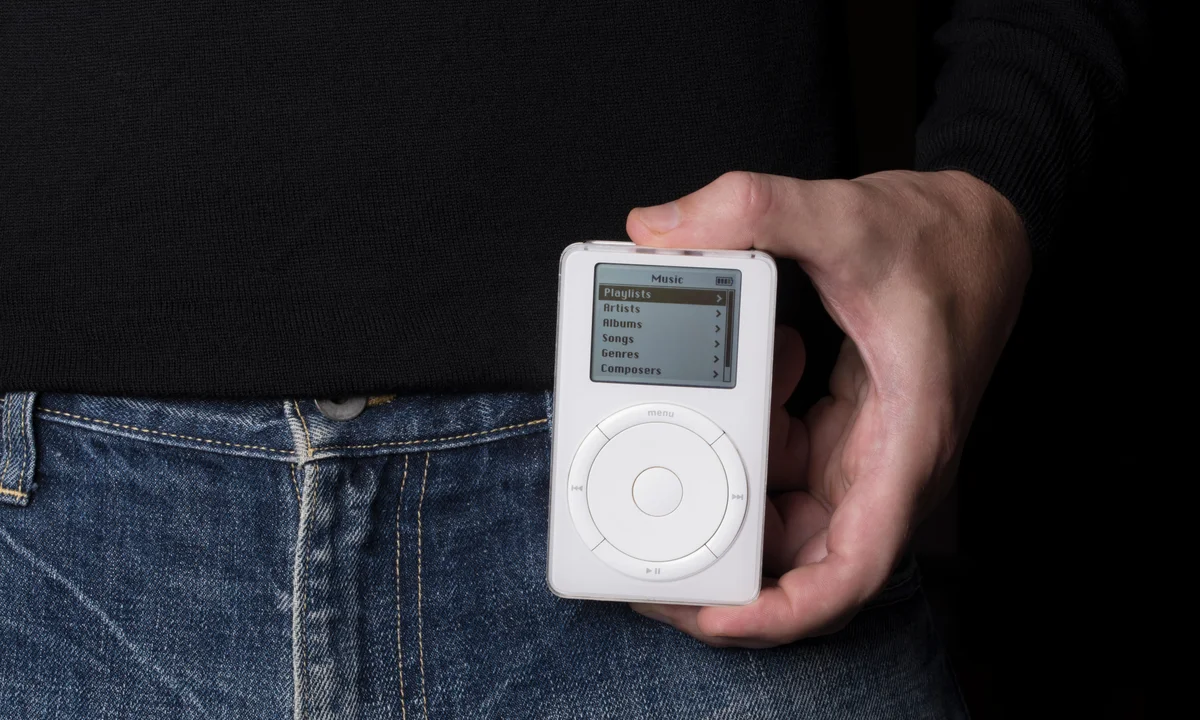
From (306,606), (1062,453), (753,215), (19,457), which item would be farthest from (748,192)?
(1062,453)

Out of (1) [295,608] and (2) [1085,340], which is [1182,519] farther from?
(1) [295,608]

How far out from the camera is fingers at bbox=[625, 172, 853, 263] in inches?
20.6

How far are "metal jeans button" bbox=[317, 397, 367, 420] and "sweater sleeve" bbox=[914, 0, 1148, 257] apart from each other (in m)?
0.47

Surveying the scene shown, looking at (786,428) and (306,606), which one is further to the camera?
(786,428)

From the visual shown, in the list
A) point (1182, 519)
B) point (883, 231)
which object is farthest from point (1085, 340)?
point (883, 231)

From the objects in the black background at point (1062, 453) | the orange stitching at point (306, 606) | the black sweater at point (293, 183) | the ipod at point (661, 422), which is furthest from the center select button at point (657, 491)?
the black background at point (1062, 453)

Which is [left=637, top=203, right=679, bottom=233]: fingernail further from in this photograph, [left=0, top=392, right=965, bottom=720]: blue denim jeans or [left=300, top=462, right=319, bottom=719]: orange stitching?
[left=300, top=462, right=319, bottom=719]: orange stitching

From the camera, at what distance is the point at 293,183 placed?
0.55 metres

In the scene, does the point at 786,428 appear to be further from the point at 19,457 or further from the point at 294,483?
the point at 19,457

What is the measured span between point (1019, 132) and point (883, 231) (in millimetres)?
199

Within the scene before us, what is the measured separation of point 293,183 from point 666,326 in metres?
0.27

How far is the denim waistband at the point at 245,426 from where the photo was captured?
553 mm

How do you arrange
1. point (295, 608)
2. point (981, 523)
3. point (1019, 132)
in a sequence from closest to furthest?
1. point (295, 608)
2. point (1019, 132)
3. point (981, 523)

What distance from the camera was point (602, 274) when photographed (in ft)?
1.92
